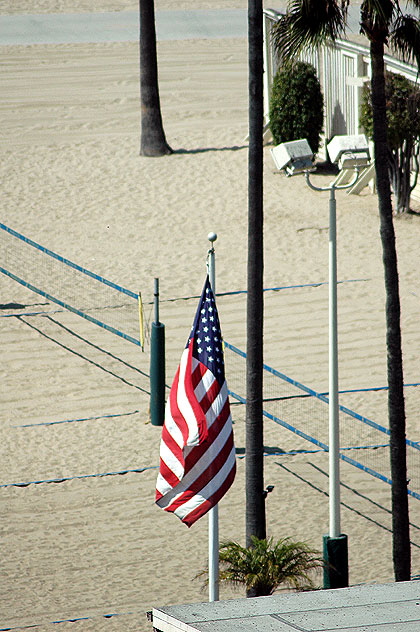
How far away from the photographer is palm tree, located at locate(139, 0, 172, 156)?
2608 centimetres

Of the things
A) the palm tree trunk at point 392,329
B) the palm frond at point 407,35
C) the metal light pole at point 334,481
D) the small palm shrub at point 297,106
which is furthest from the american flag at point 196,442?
the small palm shrub at point 297,106

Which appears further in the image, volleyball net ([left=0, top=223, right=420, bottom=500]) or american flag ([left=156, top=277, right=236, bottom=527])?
volleyball net ([left=0, top=223, right=420, bottom=500])

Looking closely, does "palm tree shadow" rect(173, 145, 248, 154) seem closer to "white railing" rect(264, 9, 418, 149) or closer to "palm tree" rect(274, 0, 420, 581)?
"white railing" rect(264, 9, 418, 149)

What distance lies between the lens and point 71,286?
21469 millimetres

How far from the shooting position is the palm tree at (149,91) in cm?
2608

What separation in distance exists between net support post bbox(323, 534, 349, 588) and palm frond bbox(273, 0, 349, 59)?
4.86 m

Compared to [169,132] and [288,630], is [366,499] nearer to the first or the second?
[288,630]

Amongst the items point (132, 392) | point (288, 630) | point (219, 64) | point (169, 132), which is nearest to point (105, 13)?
point (219, 64)

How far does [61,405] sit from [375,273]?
22.7ft

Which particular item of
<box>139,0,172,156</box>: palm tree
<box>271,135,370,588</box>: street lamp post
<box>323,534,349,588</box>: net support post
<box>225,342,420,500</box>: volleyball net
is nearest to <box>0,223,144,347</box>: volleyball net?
<box>225,342,420,500</box>: volleyball net

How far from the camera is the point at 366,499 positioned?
48.9 feet

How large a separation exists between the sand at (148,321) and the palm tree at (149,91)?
0.39 m

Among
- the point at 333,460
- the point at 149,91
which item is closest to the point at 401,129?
the point at 149,91

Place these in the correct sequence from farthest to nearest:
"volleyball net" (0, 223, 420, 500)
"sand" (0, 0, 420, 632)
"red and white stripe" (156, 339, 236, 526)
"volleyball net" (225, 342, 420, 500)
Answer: "volleyball net" (0, 223, 420, 500)
"volleyball net" (225, 342, 420, 500)
"sand" (0, 0, 420, 632)
"red and white stripe" (156, 339, 236, 526)
